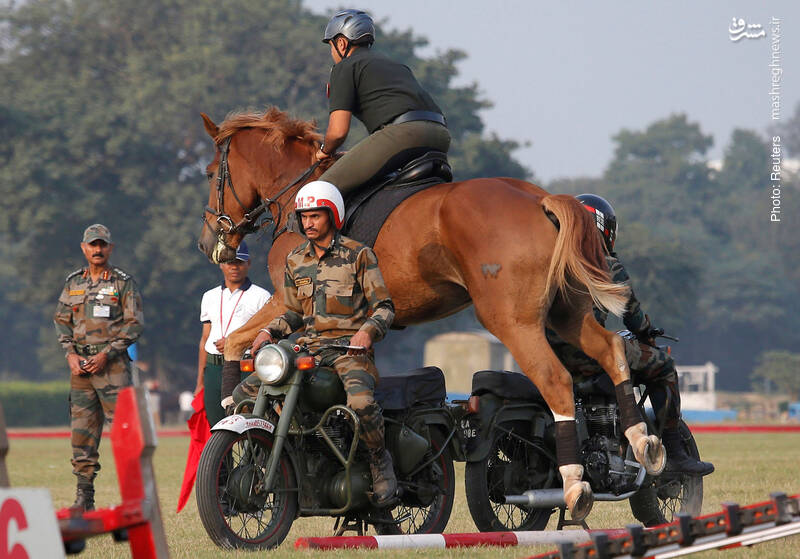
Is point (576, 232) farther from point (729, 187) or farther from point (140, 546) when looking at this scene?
point (729, 187)

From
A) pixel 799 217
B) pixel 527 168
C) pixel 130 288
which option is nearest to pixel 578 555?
pixel 130 288

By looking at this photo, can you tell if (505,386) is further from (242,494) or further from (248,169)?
(248,169)

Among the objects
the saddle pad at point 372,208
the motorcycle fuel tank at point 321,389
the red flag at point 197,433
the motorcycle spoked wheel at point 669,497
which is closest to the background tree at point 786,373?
the red flag at point 197,433

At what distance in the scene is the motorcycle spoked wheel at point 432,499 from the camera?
8.30 metres

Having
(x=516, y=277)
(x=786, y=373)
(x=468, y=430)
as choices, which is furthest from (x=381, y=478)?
(x=786, y=373)

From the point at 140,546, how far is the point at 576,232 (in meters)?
4.49

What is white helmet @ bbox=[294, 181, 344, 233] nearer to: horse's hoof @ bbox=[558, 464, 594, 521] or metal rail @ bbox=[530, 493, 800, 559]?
horse's hoof @ bbox=[558, 464, 594, 521]

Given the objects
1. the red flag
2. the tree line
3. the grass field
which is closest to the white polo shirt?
the red flag

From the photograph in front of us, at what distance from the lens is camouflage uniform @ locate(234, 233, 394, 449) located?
7.89 metres

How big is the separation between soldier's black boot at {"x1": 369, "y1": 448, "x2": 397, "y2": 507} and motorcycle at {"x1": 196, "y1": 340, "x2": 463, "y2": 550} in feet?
0.23

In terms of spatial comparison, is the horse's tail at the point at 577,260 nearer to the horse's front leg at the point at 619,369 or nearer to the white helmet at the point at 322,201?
the horse's front leg at the point at 619,369

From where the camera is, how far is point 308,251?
8.31 meters

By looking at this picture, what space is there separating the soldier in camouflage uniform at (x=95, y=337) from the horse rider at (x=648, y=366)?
3.81 m

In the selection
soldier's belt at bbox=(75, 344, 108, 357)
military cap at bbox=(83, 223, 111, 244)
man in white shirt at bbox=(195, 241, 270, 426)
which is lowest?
soldier's belt at bbox=(75, 344, 108, 357)
